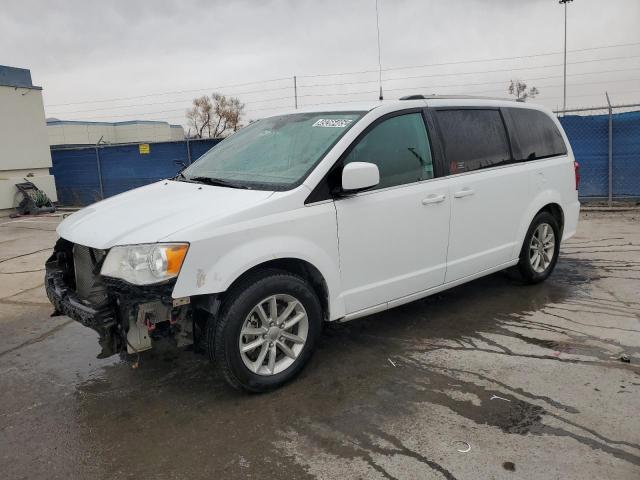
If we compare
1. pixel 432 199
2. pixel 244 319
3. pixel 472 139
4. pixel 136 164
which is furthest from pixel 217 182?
pixel 136 164

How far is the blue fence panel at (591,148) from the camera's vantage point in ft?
34.7

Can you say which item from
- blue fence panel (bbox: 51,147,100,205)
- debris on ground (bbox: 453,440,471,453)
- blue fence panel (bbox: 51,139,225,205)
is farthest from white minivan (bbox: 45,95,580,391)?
blue fence panel (bbox: 51,147,100,205)

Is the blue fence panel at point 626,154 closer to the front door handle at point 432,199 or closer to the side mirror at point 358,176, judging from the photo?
the front door handle at point 432,199

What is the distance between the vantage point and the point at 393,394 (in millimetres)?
3354

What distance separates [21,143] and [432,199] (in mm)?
14187

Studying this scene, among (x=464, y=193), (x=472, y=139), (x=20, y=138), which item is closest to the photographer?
(x=464, y=193)

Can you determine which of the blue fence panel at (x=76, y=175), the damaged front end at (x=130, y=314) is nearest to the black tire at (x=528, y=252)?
the damaged front end at (x=130, y=314)

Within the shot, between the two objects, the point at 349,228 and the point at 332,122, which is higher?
the point at 332,122

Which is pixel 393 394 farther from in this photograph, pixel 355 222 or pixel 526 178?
pixel 526 178

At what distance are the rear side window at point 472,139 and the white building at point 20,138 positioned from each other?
1356 cm

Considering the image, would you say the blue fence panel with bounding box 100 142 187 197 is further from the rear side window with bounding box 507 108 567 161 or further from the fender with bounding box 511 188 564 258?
the fender with bounding box 511 188 564 258

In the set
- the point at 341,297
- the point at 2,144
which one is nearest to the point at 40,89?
the point at 2,144

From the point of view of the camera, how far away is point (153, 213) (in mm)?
3383

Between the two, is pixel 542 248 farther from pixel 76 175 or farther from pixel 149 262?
pixel 76 175
